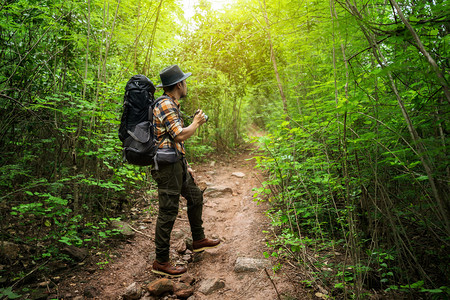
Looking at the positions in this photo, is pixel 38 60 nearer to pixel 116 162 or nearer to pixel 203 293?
pixel 116 162

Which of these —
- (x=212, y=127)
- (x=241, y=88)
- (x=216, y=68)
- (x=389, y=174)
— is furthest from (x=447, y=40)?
(x=212, y=127)

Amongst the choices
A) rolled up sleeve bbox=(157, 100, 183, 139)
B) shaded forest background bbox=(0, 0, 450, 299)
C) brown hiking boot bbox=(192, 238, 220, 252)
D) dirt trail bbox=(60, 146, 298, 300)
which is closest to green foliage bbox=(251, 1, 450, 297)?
shaded forest background bbox=(0, 0, 450, 299)

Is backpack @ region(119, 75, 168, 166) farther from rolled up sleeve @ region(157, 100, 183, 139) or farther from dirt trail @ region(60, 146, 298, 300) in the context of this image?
dirt trail @ region(60, 146, 298, 300)

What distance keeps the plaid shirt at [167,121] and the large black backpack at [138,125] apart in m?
0.07

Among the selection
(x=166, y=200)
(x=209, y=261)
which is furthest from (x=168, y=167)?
(x=209, y=261)

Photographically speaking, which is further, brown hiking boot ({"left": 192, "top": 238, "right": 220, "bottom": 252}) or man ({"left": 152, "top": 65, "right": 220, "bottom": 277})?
brown hiking boot ({"left": 192, "top": 238, "right": 220, "bottom": 252})

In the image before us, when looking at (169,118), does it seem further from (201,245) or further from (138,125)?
(201,245)

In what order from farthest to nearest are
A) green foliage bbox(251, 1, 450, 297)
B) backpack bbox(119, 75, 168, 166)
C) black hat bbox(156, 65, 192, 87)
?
black hat bbox(156, 65, 192, 87)
backpack bbox(119, 75, 168, 166)
green foliage bbox(251, 1, 450, 297)

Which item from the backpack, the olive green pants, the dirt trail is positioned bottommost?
the dirt trail

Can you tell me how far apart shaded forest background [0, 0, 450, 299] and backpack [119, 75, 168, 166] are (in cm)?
51

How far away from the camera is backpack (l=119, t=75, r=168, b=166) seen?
9.15ft

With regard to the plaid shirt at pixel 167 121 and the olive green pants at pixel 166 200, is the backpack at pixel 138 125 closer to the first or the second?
the plaid shirt at pixel 167 121

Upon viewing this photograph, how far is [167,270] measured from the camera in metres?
2.87

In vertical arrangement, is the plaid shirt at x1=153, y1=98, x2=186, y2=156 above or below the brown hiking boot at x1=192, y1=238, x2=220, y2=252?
above
